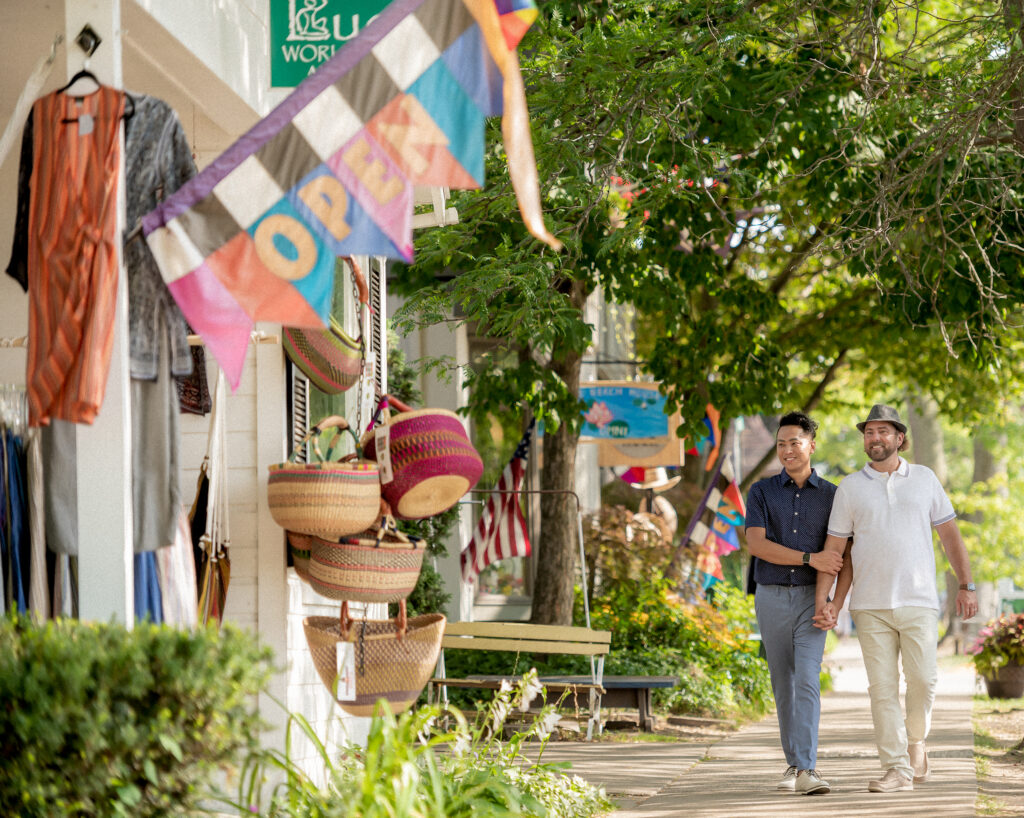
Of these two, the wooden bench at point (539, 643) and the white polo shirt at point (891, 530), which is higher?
the white polo shirt at point (891, 530)

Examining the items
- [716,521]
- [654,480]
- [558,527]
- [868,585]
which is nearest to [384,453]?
[868,585]

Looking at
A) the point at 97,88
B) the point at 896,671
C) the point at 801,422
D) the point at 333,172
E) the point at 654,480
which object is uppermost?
the point at 97,88

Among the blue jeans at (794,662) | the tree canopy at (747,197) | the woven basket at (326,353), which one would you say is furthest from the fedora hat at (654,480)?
the woven basket at (326,353)

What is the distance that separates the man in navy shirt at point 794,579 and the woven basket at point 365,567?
252 centimetres

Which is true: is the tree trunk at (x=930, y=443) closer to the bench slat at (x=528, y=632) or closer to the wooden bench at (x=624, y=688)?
the wooden bench at (x=624, y=688)

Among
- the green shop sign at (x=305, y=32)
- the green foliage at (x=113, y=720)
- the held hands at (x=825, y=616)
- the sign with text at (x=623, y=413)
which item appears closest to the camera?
the green foliage at (x=113, y=720)

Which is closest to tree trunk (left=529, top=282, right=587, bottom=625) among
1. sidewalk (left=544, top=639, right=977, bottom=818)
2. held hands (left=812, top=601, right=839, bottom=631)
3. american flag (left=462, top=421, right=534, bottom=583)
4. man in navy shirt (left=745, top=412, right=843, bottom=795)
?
american flag (left=462, top=421, right=534, bottom=583)

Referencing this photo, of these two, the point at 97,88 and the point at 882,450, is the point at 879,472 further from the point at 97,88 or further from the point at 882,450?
the point at 97,88

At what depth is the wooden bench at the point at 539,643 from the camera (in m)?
11.3

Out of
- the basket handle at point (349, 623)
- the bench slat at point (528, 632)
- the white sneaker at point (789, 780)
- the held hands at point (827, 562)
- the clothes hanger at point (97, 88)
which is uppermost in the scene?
the clothes hanger at point (97, 88)

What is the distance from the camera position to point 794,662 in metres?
7.46

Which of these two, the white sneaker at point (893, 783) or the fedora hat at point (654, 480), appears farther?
the fedora hat at point (654, 480)

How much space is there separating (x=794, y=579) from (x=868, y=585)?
41cm

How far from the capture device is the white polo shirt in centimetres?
733
